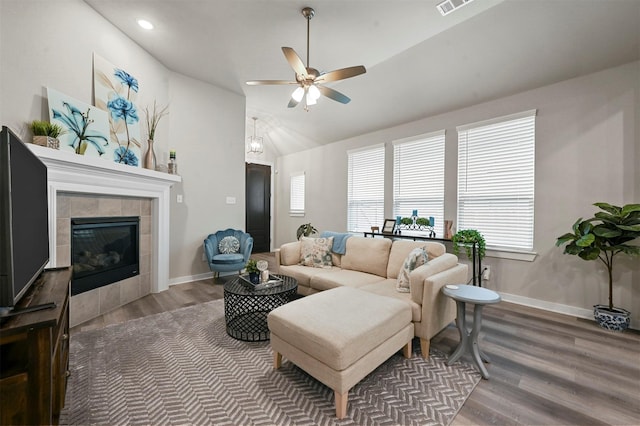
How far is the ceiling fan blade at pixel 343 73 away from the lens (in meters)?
2.36

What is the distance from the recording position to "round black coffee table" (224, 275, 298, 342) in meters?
2.44

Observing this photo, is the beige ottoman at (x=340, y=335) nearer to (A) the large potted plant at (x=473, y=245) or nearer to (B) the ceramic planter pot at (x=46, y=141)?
(A) the large potted plant at (x=473, y=245)

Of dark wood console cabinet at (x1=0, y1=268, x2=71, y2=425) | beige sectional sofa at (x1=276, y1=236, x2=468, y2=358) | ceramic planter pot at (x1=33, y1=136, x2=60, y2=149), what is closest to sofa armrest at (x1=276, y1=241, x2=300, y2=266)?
beige sectional sofa at (x1=276, y1=236, x2=468, y2=358)

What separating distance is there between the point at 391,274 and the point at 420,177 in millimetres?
2049

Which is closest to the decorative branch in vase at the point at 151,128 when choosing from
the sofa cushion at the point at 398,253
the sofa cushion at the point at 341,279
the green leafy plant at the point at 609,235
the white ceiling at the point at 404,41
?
the white ceiling at the point at 404,41

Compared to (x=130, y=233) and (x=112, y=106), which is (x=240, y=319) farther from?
(x=112, y=106)

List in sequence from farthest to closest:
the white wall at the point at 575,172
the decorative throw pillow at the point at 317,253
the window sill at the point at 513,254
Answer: the decorative throw pillow at the point at 317,253, the window sill at the point at 513,254, the white wall at the point at 575,172

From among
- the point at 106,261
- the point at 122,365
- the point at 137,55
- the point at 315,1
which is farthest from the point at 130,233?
the point at 315,1

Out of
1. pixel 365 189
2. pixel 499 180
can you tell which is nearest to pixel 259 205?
pixel 365 189

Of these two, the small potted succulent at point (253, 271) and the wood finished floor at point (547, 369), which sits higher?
the small potted succulent at point (253, 271)

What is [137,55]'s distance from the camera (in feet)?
11.4

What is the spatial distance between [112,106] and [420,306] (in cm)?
394

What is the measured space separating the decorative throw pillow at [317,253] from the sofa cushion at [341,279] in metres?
0.31

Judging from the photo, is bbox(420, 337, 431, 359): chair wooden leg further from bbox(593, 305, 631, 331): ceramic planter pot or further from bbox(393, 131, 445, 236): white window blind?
bbox(393, 131, 445, 236): white window blind
